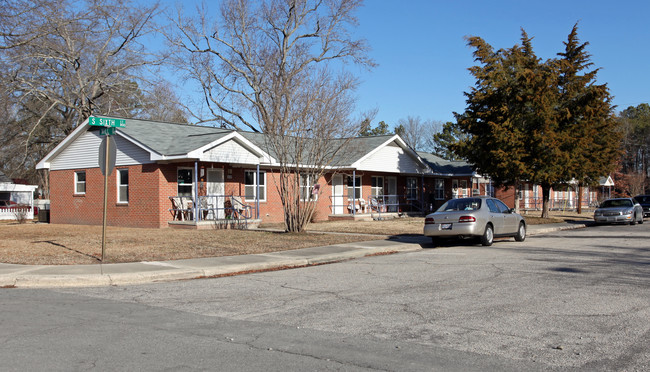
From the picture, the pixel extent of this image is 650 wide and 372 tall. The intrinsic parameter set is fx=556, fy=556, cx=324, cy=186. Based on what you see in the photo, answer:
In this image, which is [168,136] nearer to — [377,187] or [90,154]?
[90,154]

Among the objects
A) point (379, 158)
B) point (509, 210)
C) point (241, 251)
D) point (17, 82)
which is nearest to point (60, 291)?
point (241, 251)

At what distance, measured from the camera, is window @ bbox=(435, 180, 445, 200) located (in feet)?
131

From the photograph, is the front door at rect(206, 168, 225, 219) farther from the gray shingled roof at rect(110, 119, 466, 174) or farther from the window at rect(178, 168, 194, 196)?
the gray shingled roof at rect(110, 119, 466, 174)

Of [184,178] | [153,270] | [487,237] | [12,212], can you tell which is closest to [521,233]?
[487,237]

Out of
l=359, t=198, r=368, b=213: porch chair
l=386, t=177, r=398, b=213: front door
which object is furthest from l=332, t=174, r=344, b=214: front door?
l=386, t=177, r=398, b=213: front door

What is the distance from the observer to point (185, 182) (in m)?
23.9

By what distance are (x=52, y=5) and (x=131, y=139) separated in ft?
22.3

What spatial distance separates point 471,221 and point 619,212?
52.8 ft

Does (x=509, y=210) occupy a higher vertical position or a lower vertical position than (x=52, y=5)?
lower

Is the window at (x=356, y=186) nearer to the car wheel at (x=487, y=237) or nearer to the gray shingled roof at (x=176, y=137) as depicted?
the gray shingled roof at (x=176, y=137)

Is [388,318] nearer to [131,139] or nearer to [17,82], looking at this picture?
[131,139]

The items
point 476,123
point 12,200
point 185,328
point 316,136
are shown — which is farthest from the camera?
point 12,200

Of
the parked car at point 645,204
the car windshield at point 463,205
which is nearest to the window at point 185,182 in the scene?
the car windshield at point 463,205

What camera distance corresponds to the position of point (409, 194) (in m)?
36.8
